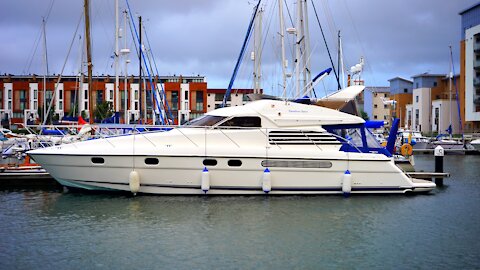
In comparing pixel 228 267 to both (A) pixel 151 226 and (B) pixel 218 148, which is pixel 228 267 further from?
(B) pixel 218 148

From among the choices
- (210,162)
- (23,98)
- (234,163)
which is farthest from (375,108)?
(210,162)

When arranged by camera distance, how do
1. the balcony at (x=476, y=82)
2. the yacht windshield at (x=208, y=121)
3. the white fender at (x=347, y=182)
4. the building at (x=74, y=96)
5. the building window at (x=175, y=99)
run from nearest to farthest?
the white fender at (x=347, y=182), the yacht windshield at (x=208, y=121), the balcony at (x=476, y=82), the building at (x=74, y=96), the building window at (x=175, y=99)

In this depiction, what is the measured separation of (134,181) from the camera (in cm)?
1759

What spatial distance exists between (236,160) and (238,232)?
419 centimetres

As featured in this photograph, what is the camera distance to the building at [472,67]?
63175 mm

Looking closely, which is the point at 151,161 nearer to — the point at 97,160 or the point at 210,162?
the point at 97,160

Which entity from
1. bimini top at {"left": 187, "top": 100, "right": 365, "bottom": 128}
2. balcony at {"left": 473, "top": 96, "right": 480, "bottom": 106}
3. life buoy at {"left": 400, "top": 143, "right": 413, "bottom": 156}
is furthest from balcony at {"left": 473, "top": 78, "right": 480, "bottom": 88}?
bimini top at {"left": 187, "top": 100, "right": 365, "bottom": 128}

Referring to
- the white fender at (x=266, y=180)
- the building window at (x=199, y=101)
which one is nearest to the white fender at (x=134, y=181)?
the white fender at (x=266, y=180)

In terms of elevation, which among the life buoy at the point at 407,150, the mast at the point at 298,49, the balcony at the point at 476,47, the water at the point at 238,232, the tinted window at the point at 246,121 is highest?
the balcony at the point at 476,47

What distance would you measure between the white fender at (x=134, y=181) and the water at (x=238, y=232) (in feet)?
1.25

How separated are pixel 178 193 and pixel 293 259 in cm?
726

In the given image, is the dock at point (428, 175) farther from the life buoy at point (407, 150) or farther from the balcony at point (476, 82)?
the balcony at point (476, 82)

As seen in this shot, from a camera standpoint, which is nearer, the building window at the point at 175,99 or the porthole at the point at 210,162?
the porthole at the point at 210,162

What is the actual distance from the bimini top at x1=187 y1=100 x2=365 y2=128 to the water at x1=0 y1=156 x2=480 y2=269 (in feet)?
8.60
